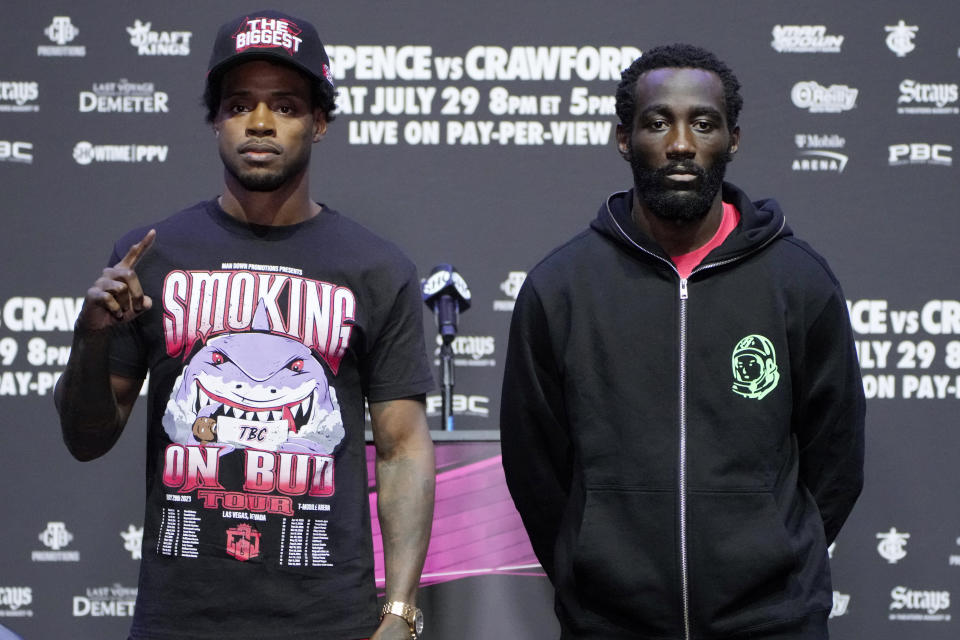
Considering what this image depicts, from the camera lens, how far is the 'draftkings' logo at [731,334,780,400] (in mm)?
1978

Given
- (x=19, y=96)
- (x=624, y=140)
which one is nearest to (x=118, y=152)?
(x=19, y=96)

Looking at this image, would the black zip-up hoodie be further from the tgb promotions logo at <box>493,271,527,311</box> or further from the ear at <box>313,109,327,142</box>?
the tgb promotions logo at <box>493,271,527,311</box>

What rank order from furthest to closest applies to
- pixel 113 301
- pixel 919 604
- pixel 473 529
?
pixel 919 604 < pixel 473 529 < pixel 113 301

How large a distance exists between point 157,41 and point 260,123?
213 cm

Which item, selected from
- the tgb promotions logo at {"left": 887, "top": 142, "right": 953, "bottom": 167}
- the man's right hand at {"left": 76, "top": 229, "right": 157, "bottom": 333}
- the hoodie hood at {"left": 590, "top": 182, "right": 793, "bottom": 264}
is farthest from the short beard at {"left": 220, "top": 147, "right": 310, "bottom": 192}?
the tgb promotions logo at {"left": 887, "top": 142, "right": 953, "bottom": 167}

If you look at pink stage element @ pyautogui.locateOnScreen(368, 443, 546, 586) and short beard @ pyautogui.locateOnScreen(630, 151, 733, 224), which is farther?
pink stage element @ pyautogui.locateOnScreen(368, 443, 546, 586)

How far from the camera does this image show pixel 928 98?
3906 mm

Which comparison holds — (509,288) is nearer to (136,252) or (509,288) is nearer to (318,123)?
(318,123)

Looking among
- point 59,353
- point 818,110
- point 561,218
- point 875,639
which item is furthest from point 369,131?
point 875,639

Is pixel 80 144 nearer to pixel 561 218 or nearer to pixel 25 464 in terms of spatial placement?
pixel 25 464

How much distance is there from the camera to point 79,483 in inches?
153

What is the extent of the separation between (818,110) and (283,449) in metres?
2.69

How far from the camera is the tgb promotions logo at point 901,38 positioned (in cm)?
392

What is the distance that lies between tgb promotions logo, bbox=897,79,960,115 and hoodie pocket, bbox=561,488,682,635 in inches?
101
